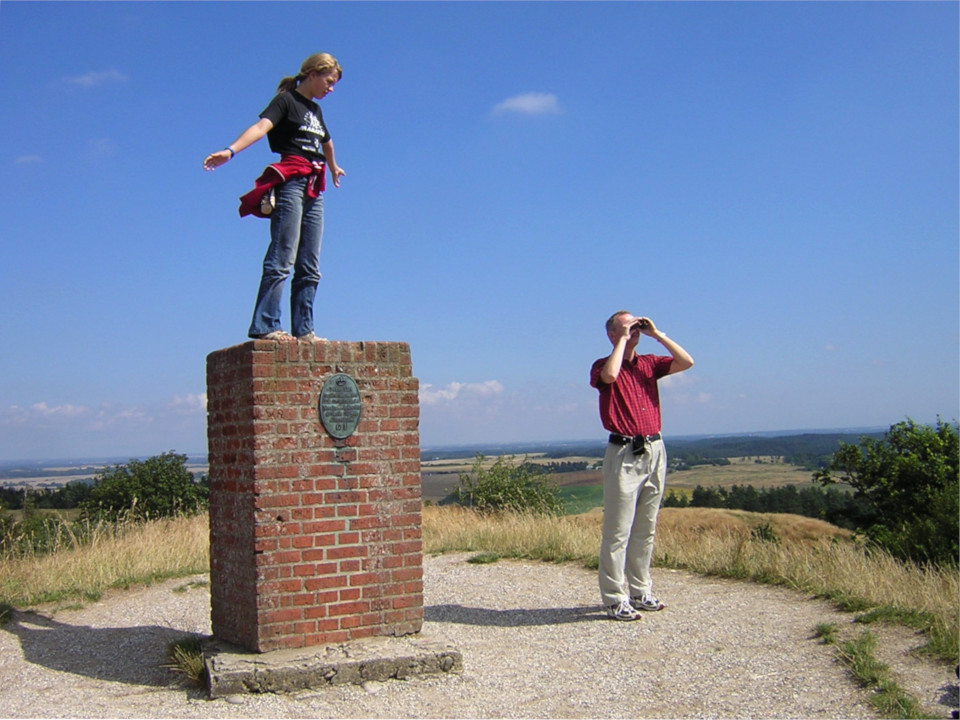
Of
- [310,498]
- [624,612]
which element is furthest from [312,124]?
[624,612]

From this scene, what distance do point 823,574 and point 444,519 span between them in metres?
7.39

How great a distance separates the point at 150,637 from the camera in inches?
265

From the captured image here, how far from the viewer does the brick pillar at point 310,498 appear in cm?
516

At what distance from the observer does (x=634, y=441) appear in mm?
6398

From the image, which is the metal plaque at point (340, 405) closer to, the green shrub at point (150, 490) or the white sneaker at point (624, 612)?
the white sneaker at point (624, 612)

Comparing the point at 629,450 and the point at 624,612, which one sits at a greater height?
the point at 629,450

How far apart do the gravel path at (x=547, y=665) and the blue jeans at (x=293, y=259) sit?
2.37 m

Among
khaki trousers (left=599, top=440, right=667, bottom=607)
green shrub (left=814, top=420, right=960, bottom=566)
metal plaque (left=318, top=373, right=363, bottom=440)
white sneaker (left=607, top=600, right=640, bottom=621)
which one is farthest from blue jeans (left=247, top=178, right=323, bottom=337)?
green shrub (left=814, top=420, right=960, bottom=566)

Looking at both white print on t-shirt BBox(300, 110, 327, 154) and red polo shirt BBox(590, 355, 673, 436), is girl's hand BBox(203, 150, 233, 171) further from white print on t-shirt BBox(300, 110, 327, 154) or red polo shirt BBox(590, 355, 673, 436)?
red polo shirt BBox(590, 355, 673, 436)

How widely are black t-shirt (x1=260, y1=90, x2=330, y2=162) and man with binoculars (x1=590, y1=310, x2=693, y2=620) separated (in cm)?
265

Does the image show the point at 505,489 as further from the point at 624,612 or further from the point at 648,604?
the point at 624,612

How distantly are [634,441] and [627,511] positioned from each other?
549mm

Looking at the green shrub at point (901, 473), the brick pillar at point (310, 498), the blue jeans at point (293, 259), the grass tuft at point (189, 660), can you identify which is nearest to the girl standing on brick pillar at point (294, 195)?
the blue jeans at point (293, 259)

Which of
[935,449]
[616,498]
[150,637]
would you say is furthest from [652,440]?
[935,449]
